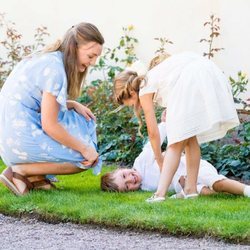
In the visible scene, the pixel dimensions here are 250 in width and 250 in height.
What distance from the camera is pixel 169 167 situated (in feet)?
19.4

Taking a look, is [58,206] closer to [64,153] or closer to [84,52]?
[64,153]

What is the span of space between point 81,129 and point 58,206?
82 centimetres

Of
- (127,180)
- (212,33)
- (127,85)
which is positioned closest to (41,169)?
(127,180)

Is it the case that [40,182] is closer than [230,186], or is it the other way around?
[230,186]

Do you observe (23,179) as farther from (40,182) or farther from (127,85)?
(127,85)

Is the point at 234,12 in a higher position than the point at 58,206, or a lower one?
higher

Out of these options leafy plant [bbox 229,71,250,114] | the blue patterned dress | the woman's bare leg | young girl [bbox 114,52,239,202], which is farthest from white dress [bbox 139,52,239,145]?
leafy plant [bbox 229,71,250,114]

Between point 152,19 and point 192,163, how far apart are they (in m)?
3.39

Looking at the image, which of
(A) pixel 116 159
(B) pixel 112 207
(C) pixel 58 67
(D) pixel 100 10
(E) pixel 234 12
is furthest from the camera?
(D) pixel 100 10

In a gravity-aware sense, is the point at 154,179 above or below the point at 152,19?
below

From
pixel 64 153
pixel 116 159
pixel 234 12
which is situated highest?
pixel 234 12

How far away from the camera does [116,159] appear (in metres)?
7.74

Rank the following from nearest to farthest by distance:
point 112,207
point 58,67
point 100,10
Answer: point 112,207 → point 58,67 → point 100,10

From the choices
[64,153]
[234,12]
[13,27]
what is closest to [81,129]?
[64,153]
